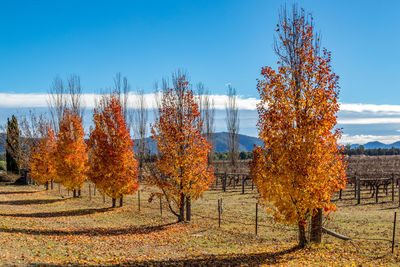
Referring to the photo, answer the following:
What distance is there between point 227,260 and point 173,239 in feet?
14.3

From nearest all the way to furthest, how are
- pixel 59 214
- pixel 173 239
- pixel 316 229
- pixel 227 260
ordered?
1. pixel 227 260
2. pixel 316 229
3. pixel 173 239
4. pixel 59 214

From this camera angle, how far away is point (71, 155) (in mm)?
30438

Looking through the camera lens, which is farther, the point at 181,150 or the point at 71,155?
the point at 71,155

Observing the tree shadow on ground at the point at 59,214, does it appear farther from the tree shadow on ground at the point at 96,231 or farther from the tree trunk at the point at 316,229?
the tree trunk at the point at 316,229

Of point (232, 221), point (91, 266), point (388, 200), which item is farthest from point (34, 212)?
point (388, 200)

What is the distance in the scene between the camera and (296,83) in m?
13.8

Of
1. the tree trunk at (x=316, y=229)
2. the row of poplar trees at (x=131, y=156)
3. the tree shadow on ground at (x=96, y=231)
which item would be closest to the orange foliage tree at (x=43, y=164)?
the row of poplar trees at (x=131, y=156)

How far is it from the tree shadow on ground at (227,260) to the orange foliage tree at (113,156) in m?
13.1

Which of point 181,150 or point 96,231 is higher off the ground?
point 181,150

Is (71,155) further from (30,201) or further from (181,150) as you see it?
(181,150)

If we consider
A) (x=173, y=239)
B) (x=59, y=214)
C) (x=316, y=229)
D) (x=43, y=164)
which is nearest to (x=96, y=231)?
(x=173, y=239)

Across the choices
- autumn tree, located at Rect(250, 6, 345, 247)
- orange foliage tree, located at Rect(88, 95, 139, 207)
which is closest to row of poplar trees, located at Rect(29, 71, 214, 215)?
orange foliage tree, located at Rect(88, 95, 139, 207)

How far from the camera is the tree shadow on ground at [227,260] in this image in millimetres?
11520

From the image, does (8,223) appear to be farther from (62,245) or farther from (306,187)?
(306,187)
